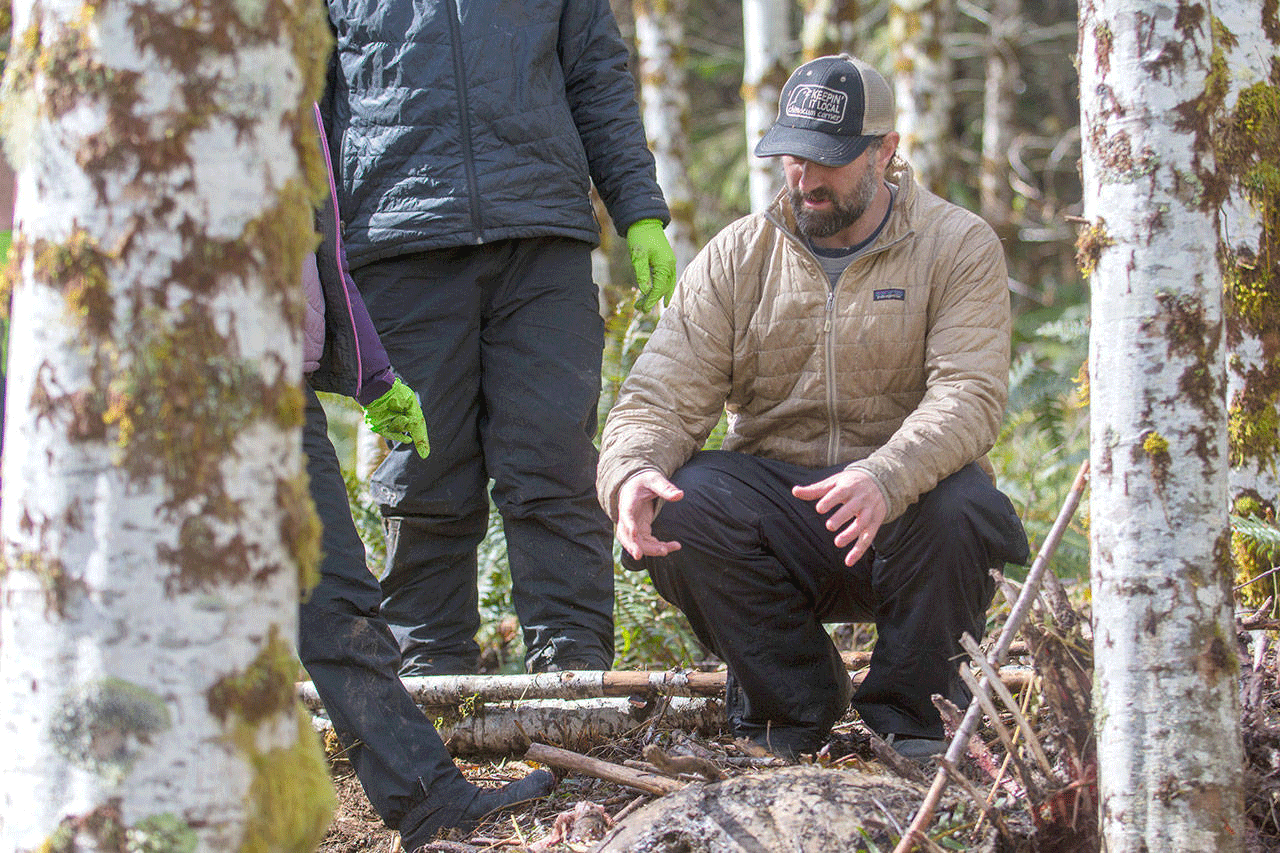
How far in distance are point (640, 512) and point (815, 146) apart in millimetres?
1169

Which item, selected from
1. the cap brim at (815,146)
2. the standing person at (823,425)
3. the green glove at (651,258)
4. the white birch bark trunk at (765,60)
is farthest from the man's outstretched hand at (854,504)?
the white birch bark trunk at (765,60)

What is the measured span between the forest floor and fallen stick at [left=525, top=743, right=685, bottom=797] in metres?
0.04

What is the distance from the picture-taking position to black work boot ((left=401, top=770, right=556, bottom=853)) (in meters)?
2.80

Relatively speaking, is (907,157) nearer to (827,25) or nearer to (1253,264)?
(827,25)

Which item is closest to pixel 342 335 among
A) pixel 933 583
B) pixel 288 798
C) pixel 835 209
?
pixel 835 209

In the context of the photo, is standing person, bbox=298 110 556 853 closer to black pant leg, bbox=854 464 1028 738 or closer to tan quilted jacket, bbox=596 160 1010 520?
tan quilted jacket, bbox=596 160 1010 520

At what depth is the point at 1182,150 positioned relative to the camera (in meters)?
2.02

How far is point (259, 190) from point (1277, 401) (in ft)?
9.53

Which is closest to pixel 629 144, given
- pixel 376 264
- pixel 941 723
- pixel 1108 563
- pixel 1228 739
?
pixel 376 264

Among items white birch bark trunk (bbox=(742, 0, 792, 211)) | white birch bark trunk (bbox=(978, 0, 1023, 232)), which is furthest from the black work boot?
white birch bark trunk (bbox=(978, 0, 1023, 232))

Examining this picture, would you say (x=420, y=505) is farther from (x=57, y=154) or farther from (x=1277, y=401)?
(x=1277, y=401)

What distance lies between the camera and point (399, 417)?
330 cm

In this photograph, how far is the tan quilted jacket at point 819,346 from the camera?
3.15 m

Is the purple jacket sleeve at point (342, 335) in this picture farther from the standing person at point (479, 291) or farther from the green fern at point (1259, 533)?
the green fern at point (1259, 533)
